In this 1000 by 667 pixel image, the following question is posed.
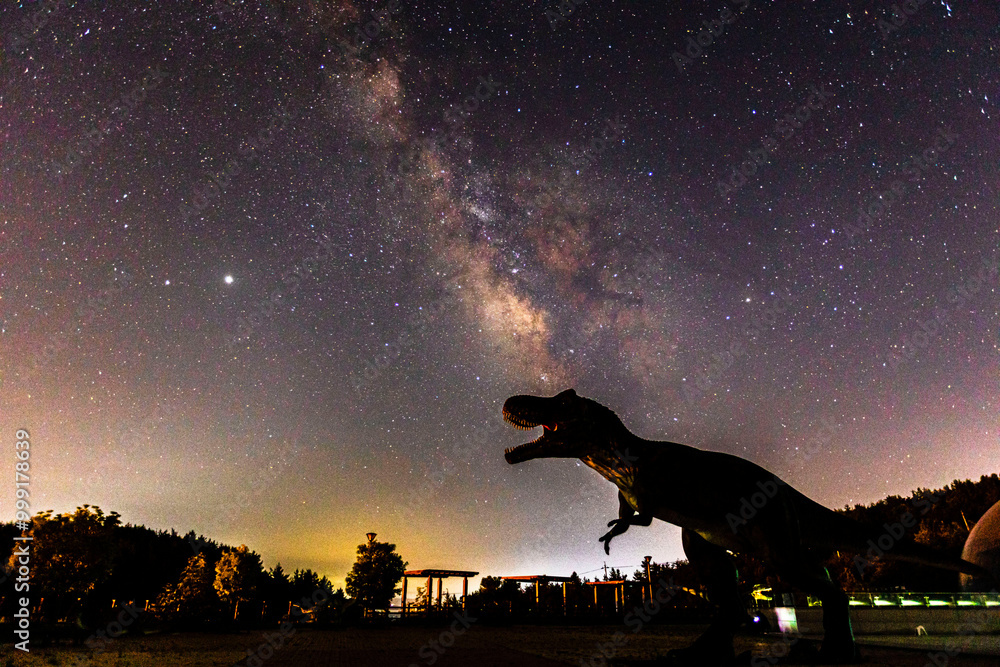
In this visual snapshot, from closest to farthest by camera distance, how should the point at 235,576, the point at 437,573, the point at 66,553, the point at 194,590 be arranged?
the point at 66,553 < the point at 437,573 < the point at 194,590 < the point at 235,576

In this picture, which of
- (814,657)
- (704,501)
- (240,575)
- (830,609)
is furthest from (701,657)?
(240,575)

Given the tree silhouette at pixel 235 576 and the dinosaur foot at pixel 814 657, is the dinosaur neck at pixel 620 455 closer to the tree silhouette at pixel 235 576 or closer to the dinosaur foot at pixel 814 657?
the dinosaur foot at pixel 814 657

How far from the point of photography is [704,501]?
15.7 ft

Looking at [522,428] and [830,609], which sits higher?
[522,428]

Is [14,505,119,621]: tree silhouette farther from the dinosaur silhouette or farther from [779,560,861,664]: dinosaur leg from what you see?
[779,560,861,664]: dinosaur leg

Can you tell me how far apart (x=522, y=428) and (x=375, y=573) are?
44.8 metres

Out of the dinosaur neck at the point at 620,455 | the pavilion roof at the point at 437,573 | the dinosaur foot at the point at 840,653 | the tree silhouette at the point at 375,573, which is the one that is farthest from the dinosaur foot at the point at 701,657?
the tree silhouette at the point at 375,573

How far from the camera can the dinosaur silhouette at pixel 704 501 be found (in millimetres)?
4770

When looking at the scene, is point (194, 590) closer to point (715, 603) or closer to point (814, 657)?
point (715, 603)

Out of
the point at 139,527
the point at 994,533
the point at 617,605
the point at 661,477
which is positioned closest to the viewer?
the point at 661,477

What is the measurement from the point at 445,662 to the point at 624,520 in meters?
2.60

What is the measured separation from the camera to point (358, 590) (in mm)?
44406

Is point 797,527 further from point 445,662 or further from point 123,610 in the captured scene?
point 123,610

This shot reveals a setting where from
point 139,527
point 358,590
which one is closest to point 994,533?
point 358,590
